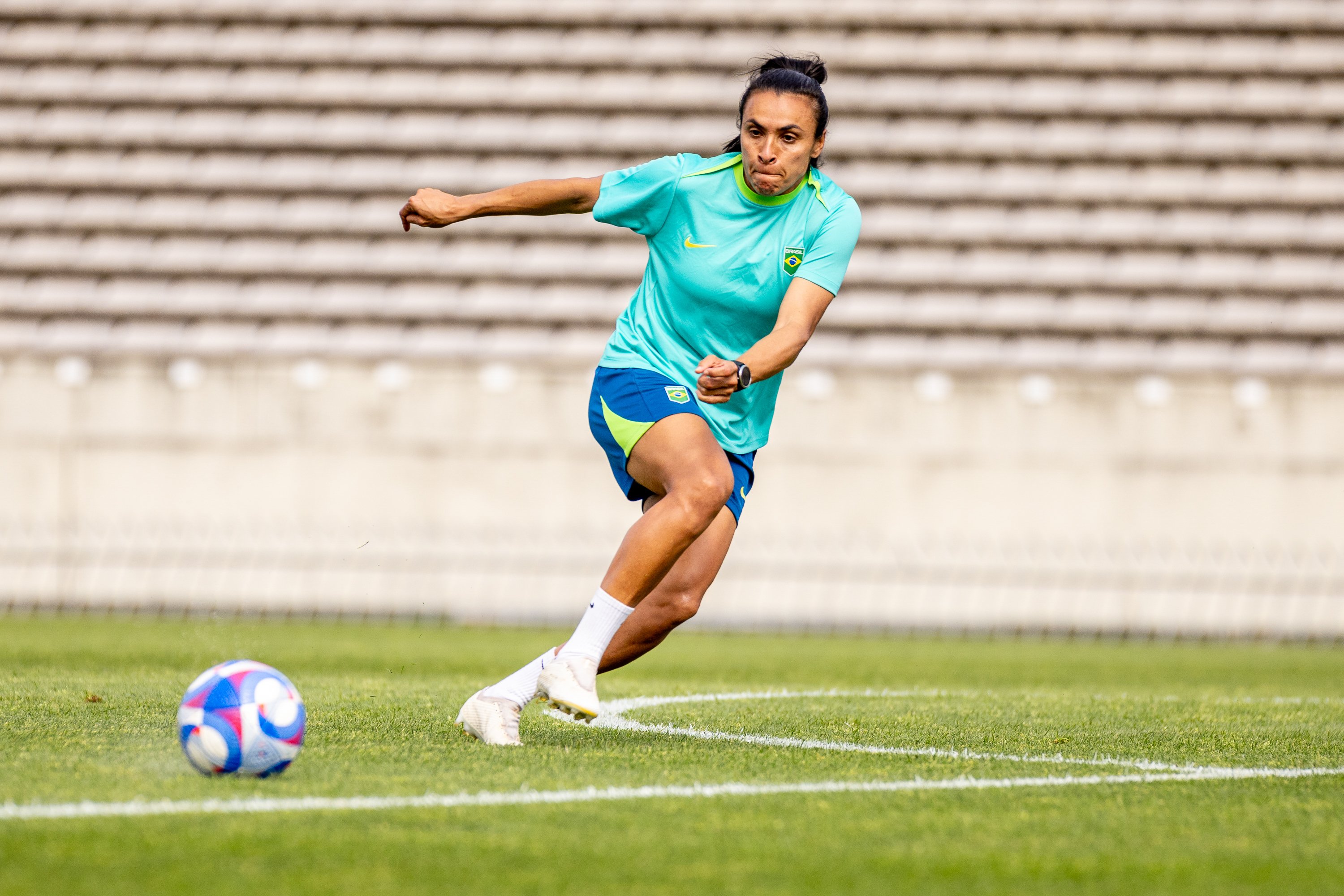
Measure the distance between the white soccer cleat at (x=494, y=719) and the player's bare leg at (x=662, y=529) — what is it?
5.9 inches

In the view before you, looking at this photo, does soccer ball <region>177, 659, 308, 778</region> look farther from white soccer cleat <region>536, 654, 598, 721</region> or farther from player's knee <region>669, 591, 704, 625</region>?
player's knee <region>669, 591, 704, 625</region>

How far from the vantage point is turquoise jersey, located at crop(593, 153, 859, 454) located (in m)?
4.51

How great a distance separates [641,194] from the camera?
4.53 metres

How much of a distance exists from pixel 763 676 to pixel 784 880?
5605 millimetres

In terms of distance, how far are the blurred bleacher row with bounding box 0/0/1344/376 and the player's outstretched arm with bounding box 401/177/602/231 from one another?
15.7 metres

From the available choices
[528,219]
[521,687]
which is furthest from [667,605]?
[528,219]

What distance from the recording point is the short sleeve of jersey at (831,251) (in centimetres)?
446

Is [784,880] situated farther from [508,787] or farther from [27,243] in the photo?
[27,243]

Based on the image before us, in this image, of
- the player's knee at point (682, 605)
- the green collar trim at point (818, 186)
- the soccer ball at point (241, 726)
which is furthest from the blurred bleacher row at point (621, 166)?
the soccer ball at point (241, 726)

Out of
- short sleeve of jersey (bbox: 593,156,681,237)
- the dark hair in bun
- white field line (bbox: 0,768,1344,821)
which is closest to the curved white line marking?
white field line (bbox: 0,768,1344,821)

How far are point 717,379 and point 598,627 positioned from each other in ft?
2.54

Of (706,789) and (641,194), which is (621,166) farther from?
(706,789)

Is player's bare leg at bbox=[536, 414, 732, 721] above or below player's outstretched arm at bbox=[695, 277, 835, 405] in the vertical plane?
below

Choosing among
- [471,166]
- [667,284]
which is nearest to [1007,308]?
[471,166]
